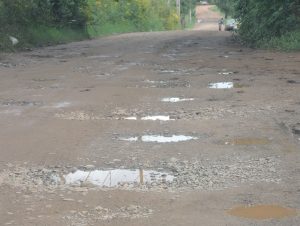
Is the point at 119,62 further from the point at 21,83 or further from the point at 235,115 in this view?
the point at 235,115

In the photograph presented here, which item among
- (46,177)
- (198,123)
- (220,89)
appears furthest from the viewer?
(220,89)

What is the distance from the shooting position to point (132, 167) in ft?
18.2

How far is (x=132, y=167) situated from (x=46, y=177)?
2.87 ft

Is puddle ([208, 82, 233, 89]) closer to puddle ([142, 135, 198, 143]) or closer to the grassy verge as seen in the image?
puddle ([142, 135, 198, 143])

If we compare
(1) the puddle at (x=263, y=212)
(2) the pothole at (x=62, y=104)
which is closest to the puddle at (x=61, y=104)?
(2) the pothole at (x=62, y=104)

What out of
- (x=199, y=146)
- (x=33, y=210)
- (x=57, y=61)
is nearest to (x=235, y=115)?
(x=199, y=146)

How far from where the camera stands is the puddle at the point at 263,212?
4297 millimetres

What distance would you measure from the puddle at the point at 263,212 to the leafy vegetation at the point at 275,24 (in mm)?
14156

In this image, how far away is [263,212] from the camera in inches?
172

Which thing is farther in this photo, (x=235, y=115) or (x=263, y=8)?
(x=263, y=8)

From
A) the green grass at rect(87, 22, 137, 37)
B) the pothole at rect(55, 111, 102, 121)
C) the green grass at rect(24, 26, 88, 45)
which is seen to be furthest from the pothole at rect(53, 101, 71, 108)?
the green grass at rect(87, 22, 137, 37)

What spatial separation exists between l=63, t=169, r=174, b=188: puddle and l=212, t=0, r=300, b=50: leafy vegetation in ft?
44.7

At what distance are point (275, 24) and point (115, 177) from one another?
16.5m

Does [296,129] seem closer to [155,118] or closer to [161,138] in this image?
[161,138]
